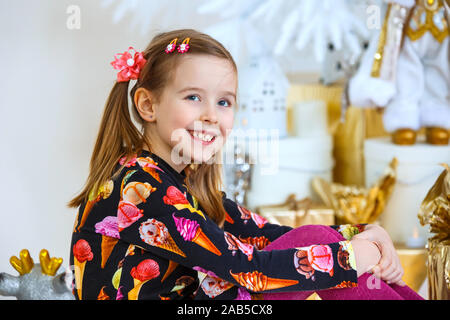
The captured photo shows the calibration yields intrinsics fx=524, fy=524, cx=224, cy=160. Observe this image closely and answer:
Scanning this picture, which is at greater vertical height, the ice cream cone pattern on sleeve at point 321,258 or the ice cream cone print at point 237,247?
the ice cream cone print at point 237,247

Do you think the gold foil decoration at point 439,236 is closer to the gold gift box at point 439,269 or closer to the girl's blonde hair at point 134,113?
the gold gift box at point 439,269

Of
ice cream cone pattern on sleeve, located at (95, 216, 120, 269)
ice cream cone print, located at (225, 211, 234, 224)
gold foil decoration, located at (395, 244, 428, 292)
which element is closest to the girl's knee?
ice cream cone print, located at (225, 211, 234, 224)

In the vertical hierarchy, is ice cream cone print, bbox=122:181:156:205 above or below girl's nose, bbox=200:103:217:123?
below

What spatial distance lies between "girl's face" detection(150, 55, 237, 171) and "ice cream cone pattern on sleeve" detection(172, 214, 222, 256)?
13 cm

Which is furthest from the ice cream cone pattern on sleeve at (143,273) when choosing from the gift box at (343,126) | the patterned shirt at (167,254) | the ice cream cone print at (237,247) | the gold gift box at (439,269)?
the gift box at (343,126)

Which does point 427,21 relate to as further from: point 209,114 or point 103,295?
point 103,295

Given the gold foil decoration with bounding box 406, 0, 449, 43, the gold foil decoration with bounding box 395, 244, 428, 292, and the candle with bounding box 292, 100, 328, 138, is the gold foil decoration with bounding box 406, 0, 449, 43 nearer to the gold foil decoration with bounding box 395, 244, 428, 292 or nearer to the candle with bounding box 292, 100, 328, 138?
the candle with bounding box 292, 100, 328, 138

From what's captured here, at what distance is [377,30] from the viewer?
1300 millimetres

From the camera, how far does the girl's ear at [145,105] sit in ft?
2.48

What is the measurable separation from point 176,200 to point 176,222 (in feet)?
0.10

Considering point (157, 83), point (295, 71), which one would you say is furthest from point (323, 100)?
point (157, 83)

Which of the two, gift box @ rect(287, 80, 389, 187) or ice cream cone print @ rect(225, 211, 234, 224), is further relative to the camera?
gift box @ rect(287, 80, 389, 187)

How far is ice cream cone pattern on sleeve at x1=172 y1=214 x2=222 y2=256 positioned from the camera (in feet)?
2.14

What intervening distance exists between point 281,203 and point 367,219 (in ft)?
0.73
